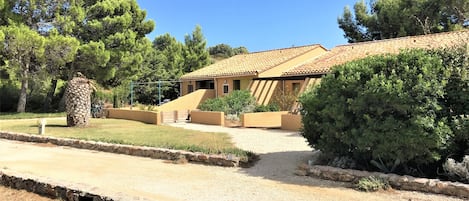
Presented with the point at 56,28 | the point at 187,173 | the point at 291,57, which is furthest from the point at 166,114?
the point at 187,173

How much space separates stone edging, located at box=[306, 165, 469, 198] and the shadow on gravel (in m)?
0.16

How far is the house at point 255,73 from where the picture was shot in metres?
27.9

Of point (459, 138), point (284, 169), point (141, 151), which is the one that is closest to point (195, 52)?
point (141, 151)

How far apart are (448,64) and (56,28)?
30296 millimetres

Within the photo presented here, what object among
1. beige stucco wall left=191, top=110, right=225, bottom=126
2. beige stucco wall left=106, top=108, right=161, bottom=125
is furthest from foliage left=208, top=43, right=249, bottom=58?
beige stucco wall left=191, top=110, right=225, bottom=126

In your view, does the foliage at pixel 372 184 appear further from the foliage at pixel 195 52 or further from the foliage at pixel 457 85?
Result: the foliage at pixel 195 52

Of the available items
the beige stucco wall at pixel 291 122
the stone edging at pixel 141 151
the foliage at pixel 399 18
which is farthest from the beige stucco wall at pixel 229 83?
the stone edging at pixel 141 151

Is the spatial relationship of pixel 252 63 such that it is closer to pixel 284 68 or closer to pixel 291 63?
pixel 284 68

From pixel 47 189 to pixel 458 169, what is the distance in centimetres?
774

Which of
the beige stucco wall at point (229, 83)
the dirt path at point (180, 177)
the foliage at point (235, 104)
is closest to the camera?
the dirt path at point (180, 177)

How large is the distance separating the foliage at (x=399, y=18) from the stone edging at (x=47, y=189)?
Answer: 26445mm

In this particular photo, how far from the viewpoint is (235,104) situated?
81.8 feet

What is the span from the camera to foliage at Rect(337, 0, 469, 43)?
30938mm

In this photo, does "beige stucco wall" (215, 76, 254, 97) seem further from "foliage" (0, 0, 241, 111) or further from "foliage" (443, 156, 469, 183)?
"foliage" (443, 156, 469, 183)
